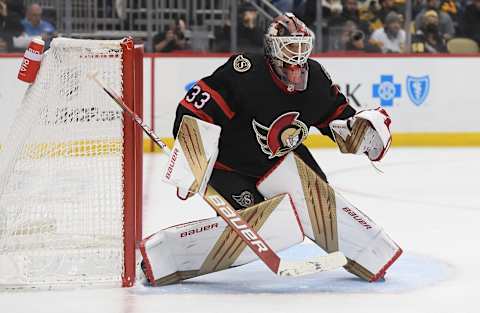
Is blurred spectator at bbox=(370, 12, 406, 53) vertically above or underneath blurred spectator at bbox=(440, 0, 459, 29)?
underneath

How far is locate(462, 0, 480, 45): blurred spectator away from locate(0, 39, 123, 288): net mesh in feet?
17.8

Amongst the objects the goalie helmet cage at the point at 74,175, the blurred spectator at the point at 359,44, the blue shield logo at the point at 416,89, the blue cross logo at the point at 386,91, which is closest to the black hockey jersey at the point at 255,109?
the goalie helmet cage at the point at 74,175

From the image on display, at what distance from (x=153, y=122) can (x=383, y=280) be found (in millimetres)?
4309

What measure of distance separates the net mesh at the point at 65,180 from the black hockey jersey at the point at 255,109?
0.99 feet

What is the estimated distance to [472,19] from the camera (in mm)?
8828

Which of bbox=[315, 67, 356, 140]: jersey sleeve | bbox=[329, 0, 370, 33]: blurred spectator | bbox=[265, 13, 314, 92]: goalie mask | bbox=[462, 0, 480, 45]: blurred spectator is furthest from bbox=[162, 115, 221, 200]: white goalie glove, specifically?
bbox=[462, 0, 480, 45]: blurred spectator

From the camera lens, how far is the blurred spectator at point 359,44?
26.8 ft

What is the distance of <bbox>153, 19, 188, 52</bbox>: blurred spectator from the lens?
312 inches

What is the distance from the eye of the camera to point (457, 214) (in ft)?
17.0

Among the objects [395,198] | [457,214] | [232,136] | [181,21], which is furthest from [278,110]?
[181,21]

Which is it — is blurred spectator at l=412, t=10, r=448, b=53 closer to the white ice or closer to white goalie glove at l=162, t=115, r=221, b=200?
the white ice

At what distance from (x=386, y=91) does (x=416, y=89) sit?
0.24 m

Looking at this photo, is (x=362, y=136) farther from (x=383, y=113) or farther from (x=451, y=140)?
(x=451, y=140)

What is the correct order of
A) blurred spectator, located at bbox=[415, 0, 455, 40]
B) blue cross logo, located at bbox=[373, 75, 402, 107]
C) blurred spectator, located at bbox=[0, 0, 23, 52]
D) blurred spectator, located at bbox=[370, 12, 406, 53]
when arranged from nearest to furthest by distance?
blurred spectator, located at bbox=[0, 0, 23, 52], blue cross logo, located at bbox=[373, 75, 402, 107], blurred spectator, located at bbox=[370, 12, 406, 53], blurred spectator, located at bbox=[415, 0, 455, 40]
